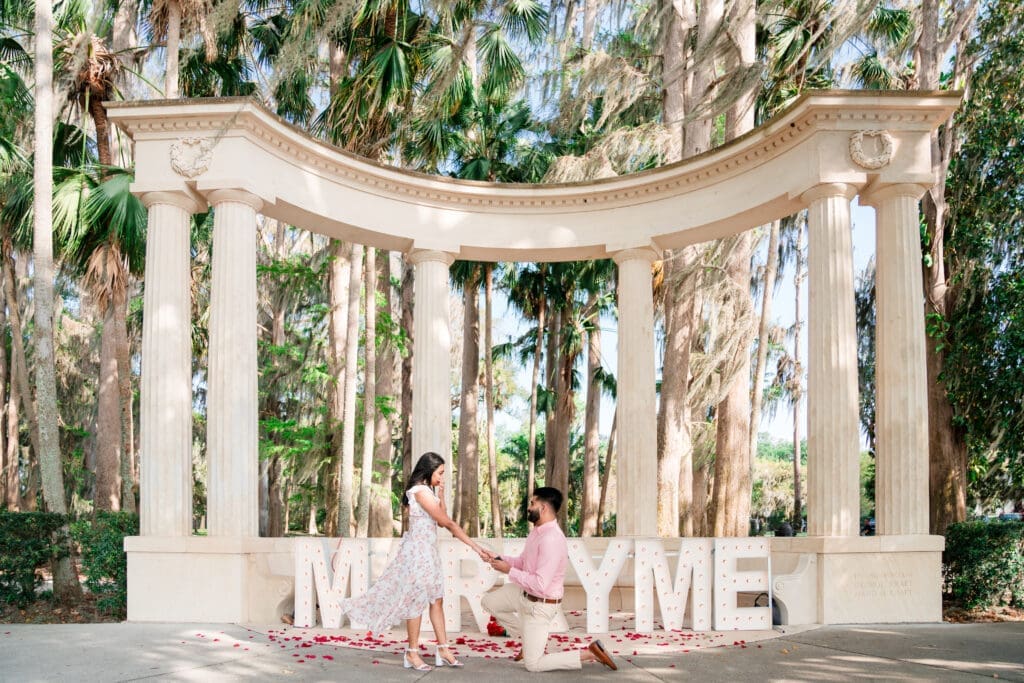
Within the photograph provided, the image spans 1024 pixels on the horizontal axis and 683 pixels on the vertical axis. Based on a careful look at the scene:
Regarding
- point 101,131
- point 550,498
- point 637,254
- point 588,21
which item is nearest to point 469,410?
point 588,21

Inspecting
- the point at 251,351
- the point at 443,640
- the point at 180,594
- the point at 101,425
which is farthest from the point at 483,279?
the point at 443,640

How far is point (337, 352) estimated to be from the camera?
85.6 ft

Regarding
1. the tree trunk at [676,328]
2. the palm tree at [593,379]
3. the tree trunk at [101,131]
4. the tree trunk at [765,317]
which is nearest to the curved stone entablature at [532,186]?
the tree trunk at [676,328]

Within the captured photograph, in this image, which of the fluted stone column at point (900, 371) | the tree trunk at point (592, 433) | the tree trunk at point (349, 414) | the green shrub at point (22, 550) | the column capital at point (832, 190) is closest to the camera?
the fluted stone column at point (900, 371)

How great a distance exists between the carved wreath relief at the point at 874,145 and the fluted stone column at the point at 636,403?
437 cm

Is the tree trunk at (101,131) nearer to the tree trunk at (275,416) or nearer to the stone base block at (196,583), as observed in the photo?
the stone base block at (196,583)

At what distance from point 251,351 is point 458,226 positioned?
4952 mm

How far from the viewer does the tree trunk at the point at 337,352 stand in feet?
83.0

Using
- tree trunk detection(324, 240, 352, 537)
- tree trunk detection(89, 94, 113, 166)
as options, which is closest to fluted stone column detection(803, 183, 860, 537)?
tree trunk detection(324, 240, 352, 537)

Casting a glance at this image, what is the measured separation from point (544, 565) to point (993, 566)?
937 centimetres

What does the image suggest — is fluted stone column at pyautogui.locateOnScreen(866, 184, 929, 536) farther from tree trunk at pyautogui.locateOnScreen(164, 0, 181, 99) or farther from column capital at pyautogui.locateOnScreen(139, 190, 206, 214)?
tree trunk at pyautogui.locateOnScreen(164, 0, 181, 99)


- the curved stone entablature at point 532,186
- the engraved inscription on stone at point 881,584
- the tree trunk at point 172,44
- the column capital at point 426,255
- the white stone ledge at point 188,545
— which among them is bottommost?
the engraved inscription on stone at point 881,584

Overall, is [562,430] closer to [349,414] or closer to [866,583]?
[349,414]

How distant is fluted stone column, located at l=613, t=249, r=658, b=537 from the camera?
52.3ft
